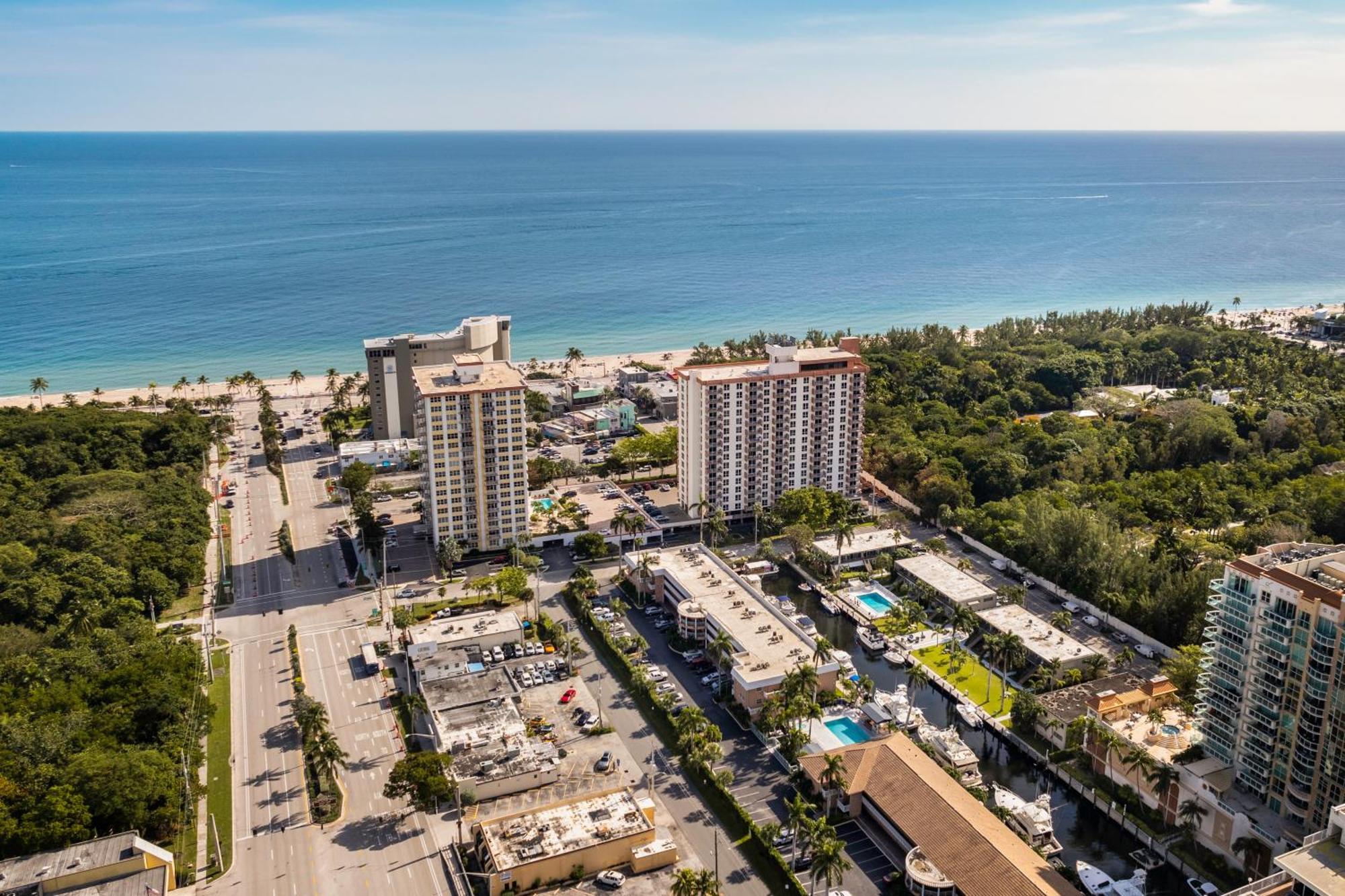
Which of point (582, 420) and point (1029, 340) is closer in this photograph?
point (582, 420)

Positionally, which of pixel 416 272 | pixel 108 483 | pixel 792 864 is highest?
pixel 416 272

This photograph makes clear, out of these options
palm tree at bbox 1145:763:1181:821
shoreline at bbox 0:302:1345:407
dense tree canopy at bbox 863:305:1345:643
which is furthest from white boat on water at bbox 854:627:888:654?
shoreline at bbox 0:302:1345:407

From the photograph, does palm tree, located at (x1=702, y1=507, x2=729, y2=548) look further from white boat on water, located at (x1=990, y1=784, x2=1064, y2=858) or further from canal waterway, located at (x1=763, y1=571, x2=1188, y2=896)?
white boat on water, located at (x1=990, y1=784, x2=1064, y2=858)

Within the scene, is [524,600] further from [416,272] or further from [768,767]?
[416,272]

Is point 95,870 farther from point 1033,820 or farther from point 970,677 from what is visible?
point 970,677

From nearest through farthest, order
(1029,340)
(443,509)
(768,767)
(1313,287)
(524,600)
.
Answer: (768,767)
(524,600)
(443,509)
(1029,340)
(1313,287)

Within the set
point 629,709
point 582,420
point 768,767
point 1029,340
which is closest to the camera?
point 768,767

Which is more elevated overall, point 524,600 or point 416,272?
point 416,272

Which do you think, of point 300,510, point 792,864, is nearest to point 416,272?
point 300,510

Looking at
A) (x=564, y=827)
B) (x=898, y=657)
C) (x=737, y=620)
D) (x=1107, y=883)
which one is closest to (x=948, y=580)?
(x=898, y=657)
